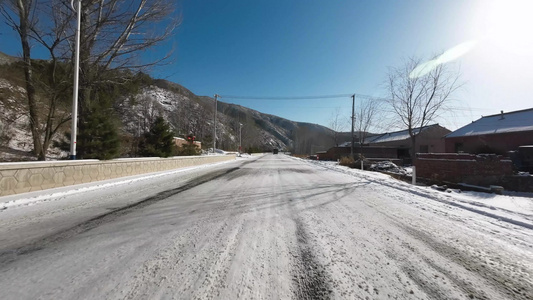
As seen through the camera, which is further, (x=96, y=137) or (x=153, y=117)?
(x=153, y=117)

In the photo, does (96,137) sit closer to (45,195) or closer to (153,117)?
(45,195)

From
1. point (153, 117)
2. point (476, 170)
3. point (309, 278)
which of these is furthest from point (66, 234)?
point (153, 117)

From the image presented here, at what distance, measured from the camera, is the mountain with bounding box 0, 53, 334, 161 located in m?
14.7

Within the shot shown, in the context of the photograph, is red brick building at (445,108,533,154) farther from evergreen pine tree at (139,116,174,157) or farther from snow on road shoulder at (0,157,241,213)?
snow on road shoulder at (0,157,241,213)

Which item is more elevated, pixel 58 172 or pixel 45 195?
pixel 58 172

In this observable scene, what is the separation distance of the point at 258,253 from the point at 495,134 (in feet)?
116

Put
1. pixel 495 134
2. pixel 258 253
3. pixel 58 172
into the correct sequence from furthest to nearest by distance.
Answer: pixel 495 134, pixel 58 172, pixel 258 253

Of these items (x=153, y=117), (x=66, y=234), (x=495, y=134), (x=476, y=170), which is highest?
(x=153, y=117)

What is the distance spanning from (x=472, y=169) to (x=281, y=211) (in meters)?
9.60

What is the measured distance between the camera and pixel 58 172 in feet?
23.8

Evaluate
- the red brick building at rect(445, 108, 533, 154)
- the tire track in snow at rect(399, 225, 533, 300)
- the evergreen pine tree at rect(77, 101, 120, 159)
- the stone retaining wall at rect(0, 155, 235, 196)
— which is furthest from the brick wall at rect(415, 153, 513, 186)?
the red brick building at rect(445, 108, 533, 154)

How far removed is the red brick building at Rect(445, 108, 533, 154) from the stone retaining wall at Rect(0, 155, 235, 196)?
33.4 meters

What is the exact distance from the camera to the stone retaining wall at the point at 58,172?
5.95 meters

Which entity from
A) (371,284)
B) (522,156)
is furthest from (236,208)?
(522,156)
